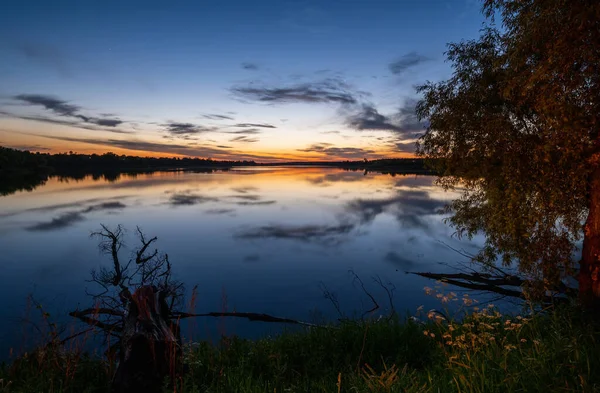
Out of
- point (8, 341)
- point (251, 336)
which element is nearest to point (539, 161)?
point (251, 336)

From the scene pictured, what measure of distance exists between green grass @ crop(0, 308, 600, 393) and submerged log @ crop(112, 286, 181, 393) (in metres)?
0.38

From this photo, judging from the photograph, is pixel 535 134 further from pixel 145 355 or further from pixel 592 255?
pixel 145 355

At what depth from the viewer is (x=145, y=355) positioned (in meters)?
5.69

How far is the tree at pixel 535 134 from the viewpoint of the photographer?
8.59m

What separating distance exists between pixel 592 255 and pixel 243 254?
708 inches

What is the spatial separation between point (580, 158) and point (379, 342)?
840cm

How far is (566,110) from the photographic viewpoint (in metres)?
8.61

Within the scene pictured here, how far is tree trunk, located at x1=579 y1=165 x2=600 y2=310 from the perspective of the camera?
10.0m

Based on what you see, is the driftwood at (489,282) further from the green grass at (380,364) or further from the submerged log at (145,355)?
the submerged log at (145,355)

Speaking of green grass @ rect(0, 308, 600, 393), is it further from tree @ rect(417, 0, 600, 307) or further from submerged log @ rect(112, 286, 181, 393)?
tree @ rect(417, 0, 600, 307)

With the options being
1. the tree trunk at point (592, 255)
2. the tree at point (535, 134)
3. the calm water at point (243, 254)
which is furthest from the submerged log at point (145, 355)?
the tree trunk at point (592, 255)

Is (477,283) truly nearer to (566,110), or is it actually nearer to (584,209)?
(584,209)

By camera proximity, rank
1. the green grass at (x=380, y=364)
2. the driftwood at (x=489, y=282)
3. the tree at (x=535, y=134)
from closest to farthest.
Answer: the green grass at (x=380, y=364), the tree at (x=535, y=134), the driftwood at (x=489, y=282)

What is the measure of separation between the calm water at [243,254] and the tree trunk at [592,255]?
483 cm
